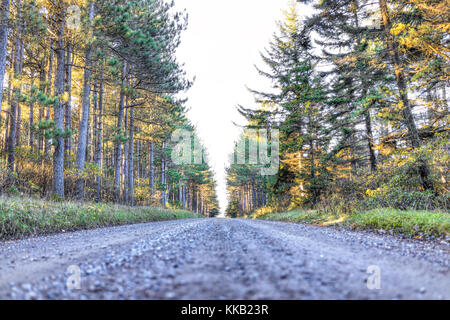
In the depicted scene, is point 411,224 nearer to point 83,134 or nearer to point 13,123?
point 83,134

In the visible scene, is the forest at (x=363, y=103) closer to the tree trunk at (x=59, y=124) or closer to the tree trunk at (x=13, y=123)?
the tree trunk at (x=59, y=124)

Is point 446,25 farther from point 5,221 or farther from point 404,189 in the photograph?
point 5,221

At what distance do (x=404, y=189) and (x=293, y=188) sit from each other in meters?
9.04

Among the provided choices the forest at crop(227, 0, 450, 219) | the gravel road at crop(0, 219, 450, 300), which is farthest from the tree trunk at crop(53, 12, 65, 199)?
the forest at crop(227, 0, 450, 219)

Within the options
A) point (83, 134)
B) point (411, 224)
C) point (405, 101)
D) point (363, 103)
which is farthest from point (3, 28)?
point (405, 101)

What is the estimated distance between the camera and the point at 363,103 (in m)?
7.98

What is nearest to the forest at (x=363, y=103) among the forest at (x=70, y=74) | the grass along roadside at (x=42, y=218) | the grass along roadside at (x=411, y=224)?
the grass along roadside at (x=411, y=224)

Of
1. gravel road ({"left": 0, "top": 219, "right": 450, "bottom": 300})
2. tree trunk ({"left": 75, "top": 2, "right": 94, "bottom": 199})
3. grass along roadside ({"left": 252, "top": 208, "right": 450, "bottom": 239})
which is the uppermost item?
tree trunk ({"left": 75, "top": 2, "right": 94, "bottom": 199})

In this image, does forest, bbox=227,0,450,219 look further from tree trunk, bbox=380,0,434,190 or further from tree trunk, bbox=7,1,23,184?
tree trunk, bbox=7,1,23,184

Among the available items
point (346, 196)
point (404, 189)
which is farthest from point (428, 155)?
point (346, 196)

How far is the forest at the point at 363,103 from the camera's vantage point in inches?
294

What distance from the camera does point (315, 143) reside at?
15.1 metres

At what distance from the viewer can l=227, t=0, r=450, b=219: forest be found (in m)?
7.47

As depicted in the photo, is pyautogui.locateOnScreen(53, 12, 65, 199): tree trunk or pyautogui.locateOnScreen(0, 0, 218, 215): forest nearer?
pyautogui.locateOnScreen(0, 0, 218, 215): forest
